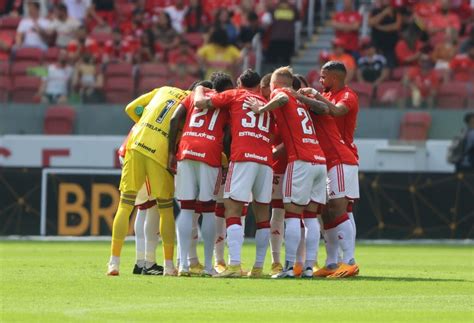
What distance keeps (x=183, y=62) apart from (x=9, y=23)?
5.91m

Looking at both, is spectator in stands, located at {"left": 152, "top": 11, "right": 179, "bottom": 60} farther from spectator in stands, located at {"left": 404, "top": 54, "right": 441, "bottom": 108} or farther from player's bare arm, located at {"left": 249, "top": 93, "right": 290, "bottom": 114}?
player's bare arm, located at {"left": 249, "top": 93, "right": 290, "bottom": 114}

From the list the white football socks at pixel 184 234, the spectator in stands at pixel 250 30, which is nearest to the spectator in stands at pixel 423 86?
the spectator in stands at pixel 250 30

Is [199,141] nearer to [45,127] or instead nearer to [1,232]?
[1,232]

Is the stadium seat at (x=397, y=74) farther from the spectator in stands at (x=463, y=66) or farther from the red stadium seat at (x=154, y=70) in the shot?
the red stadium seat at (x=154, y=70)

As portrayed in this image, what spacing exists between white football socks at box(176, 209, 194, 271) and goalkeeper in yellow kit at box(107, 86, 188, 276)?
10 centimetres

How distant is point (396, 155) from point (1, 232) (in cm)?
743

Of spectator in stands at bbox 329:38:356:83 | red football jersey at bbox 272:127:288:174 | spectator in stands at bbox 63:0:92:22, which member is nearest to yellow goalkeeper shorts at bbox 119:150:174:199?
red football jersey at bbox 272:127:288:174

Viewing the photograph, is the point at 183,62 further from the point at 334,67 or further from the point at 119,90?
the point at 334,67

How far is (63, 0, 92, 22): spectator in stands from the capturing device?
30.4 m

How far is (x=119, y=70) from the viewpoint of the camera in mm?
26281

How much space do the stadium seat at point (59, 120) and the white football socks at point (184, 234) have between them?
38.9 feet

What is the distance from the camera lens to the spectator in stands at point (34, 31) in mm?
29047

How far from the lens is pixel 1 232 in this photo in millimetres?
24281

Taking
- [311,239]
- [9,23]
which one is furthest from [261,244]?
[9,23]
